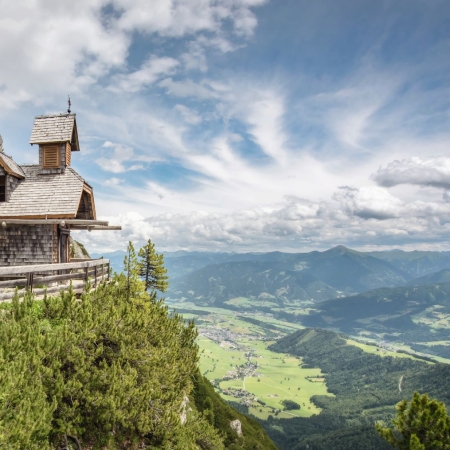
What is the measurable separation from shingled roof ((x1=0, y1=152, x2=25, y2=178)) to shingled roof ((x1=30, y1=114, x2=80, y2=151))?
2.19 meters

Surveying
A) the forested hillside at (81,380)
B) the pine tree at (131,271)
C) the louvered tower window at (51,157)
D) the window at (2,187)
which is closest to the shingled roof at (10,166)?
the window at (2,187)

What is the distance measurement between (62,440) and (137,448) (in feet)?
11.4

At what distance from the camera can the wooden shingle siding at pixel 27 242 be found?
69.9 feet

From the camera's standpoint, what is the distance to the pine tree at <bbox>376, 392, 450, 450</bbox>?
18.7m

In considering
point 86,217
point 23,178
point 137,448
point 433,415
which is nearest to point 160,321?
point 137,448

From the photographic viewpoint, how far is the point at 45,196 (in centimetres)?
2255

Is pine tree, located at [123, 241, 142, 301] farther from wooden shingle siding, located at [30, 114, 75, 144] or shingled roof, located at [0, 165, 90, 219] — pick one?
wooden shingle siding, located at [30, 114, 75, 144]

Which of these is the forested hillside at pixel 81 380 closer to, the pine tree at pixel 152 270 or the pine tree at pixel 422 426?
the pine tree at pixel 422 426

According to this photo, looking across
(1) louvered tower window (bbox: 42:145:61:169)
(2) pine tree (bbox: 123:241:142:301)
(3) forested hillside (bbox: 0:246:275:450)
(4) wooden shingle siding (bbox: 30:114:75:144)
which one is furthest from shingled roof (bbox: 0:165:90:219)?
(3) forested hillside (bbox: 0:246:275:450)

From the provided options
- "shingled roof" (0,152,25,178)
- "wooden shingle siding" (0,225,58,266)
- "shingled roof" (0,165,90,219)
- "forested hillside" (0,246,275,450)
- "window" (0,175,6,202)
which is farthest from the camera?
"window" (0,175,6,202)

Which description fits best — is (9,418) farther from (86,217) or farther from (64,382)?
(86,217)

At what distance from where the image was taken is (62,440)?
9.53m

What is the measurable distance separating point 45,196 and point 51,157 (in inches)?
160

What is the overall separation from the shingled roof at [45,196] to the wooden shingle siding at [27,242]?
0.90 meters
